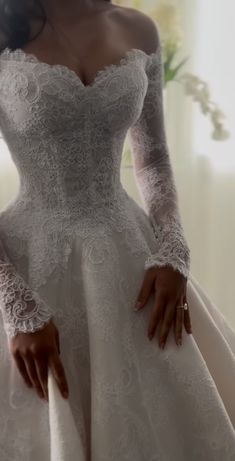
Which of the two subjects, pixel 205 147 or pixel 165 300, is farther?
pixel 205 147

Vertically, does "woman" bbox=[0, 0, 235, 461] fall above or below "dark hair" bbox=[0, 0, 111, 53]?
below

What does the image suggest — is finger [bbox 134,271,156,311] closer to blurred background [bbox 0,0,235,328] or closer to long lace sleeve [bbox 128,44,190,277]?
long lace sleeve [bbox 128,44,190,277]

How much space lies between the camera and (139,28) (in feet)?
3.55

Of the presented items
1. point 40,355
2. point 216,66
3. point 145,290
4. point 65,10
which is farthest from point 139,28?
point 216,66

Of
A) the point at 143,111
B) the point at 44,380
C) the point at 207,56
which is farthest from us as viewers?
the point at 207,56

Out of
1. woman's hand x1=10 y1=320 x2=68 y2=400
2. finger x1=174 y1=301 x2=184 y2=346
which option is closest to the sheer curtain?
finger x1=174 y1=301 x2=184 y2=346

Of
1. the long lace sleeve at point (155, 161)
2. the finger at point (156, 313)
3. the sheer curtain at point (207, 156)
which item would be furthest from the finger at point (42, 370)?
the sheer curtain at point (207, 156)

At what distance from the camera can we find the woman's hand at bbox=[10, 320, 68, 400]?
2.77 feet

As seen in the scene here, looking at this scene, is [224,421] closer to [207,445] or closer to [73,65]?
[207,445]

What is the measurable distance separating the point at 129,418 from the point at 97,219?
32cm

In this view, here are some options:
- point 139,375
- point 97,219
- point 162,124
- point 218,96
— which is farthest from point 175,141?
point 139,375

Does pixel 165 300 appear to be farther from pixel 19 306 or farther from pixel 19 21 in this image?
pixel 19 21

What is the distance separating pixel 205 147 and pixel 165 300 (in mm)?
1105

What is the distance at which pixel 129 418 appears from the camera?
34.0 inches
